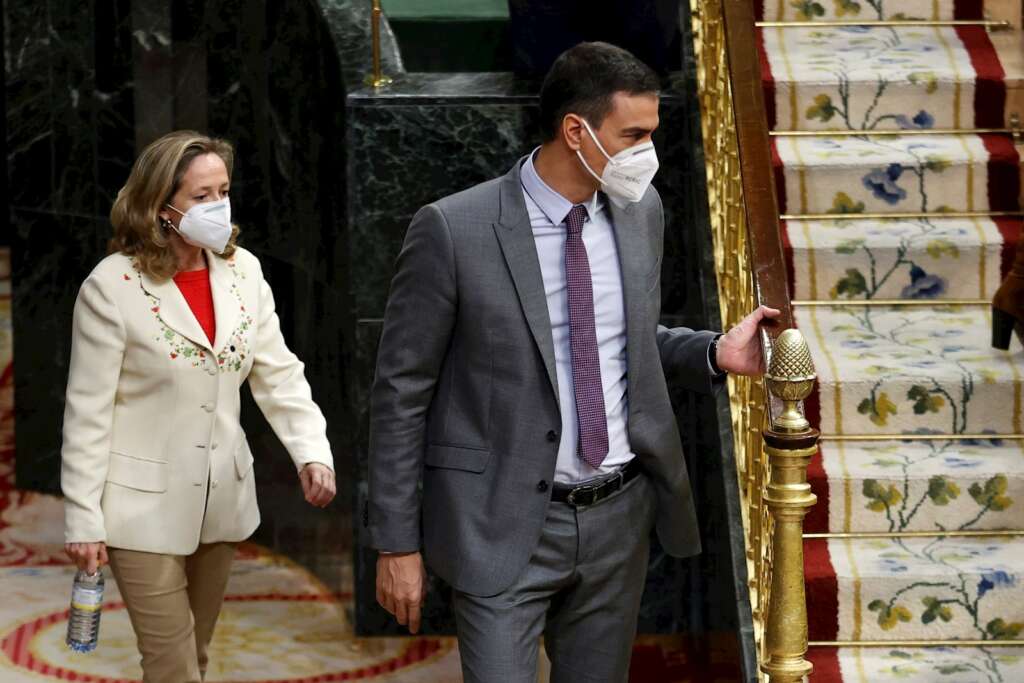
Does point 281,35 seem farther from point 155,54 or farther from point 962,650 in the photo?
point 962,650

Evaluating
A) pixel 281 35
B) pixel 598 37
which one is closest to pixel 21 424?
pixel 281 35

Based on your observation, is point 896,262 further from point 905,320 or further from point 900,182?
point 900,182

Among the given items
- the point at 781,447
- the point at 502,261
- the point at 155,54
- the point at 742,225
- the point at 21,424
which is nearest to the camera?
the point at 502,261

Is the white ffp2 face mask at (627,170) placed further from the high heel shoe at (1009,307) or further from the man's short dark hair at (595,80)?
the high heel shoe at (1009,307)

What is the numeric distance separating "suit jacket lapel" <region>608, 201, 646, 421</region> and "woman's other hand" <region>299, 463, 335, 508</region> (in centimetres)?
106

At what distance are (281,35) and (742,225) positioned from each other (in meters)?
2.32

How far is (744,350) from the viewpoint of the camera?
3.78 m

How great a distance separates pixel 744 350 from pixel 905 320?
1.90 metres

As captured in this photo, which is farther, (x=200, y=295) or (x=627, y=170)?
(x=200, y=295)

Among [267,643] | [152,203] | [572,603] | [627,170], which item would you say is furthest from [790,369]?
[267,643]

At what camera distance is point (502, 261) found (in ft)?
11.9

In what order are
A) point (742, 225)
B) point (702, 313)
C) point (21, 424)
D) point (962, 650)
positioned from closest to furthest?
point (962, 650) < point (742, 225) < point (702, 313) < point (21, 424)

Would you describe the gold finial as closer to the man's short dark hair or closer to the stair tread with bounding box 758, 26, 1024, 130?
the man's short dark hair

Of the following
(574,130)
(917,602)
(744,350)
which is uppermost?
(574,130)
